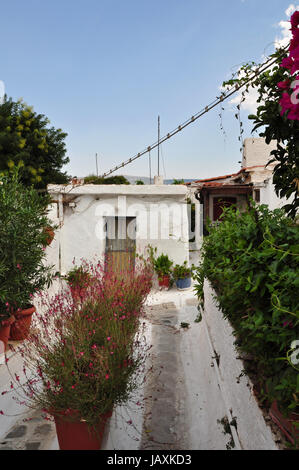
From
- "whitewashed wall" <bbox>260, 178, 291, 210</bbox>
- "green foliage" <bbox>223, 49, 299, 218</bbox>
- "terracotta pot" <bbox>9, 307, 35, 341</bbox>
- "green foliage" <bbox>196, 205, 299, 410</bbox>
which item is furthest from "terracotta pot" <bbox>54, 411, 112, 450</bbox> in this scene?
"whitewashed wall" <bbox>260, 178, 291, 210</bbox>

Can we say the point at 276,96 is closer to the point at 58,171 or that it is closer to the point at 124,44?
the point at 124,44

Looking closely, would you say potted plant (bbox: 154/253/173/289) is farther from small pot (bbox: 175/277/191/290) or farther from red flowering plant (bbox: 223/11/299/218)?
red flowering plant (bbox: 223/11/299/218)

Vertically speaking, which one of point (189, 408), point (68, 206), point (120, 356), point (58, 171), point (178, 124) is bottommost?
point (189, 408)

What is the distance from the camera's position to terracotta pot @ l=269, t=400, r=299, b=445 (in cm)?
120

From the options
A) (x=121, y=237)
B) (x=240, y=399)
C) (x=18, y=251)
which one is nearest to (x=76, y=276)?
(x=121, y=237)

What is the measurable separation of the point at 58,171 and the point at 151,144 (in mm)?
11707

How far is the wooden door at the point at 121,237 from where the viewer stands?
8.80 meters

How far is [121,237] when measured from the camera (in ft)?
29.0

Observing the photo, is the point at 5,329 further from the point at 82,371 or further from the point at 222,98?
the point at 222,98

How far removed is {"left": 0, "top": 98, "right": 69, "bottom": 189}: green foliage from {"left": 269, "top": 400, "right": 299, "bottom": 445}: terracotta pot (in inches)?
540

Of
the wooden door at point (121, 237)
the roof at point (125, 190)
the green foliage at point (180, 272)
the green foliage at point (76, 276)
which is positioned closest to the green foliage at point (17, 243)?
the green foliage at point (76, 276)

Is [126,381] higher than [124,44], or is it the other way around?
[124,44]

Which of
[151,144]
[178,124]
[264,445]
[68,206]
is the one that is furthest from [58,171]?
[264,445]
